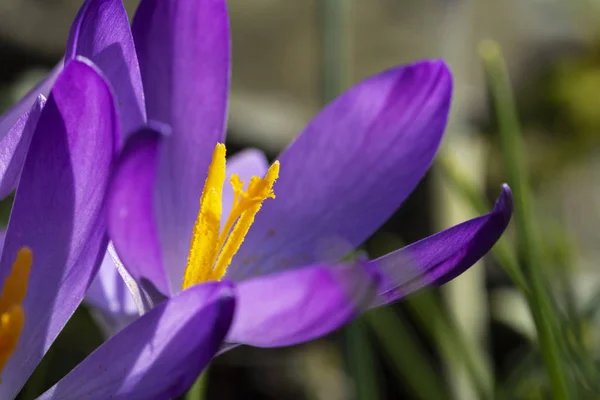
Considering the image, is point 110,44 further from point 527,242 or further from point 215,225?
point 527,242

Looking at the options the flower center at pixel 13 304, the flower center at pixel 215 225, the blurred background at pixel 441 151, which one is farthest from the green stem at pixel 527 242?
the flower center at pixel 13 304

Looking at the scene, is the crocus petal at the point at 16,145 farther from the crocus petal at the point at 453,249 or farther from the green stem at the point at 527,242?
the green stem at the point at 527,242

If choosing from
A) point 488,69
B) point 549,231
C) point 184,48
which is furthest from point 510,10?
point 184,48

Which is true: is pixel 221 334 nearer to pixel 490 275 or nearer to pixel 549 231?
pixel 549 231

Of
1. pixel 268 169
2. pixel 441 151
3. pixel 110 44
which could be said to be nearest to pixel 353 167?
pixel 268 169

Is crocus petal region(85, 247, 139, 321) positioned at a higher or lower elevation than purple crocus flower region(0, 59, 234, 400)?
lower

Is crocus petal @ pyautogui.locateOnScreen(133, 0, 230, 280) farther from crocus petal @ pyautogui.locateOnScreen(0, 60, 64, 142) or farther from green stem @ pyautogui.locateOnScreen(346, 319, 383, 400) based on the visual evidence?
green stem @ pyautogui.locateOnScreen(346, 319, 383, 400)

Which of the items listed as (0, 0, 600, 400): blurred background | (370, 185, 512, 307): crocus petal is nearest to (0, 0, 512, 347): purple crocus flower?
(370, 185, 512, 307): crocus petal

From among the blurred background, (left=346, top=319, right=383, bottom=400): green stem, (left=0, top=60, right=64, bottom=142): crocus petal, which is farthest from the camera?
the blurred background
